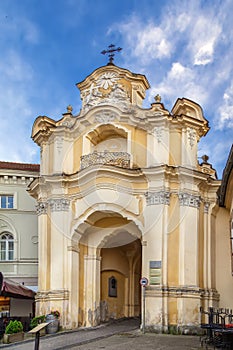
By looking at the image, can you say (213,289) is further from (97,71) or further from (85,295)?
Answer: (97,71)

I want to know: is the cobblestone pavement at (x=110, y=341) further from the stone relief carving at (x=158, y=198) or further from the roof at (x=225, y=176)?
the roof at (x=225, y=176)

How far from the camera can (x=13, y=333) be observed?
2155 cm

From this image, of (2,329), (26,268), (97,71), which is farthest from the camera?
(26,268)

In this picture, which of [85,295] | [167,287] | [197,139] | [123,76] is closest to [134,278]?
[85,295]

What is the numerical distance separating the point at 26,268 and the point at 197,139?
12.5 metres

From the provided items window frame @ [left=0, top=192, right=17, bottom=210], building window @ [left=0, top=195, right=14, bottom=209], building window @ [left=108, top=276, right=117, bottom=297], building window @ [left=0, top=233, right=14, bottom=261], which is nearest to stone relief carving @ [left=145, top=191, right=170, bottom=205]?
building window @ [left=108, top=276, right=117, bottom=297]

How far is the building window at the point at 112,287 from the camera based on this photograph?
97.9ft

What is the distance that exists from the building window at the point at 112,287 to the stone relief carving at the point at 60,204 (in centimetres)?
585

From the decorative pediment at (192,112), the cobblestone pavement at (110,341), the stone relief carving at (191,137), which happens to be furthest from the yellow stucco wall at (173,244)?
the decorative pediment at (192,112)

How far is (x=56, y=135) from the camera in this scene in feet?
89.5

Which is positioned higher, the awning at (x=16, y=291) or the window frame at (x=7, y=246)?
the window frame at (x=7, y=246)

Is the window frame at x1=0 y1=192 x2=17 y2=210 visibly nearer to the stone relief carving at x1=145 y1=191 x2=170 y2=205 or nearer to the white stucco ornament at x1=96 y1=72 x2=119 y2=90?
the white stucco ornament at x1=96 y1=72 x2=119 y2=90

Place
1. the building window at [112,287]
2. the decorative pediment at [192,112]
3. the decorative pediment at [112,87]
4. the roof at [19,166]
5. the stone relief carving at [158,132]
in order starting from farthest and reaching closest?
1. the roof at [19,166]
2. the building window at [112,287]
3. the decorative pediment at [112,87]
4. the decorative pediment at [192,112]
5. the stone relief carving at [158,132]

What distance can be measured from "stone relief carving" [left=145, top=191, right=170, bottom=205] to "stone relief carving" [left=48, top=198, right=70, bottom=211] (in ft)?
13.2
